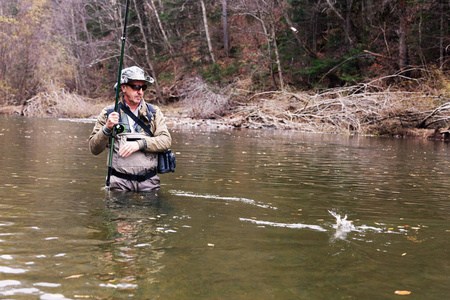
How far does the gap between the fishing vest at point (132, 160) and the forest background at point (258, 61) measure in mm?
16334

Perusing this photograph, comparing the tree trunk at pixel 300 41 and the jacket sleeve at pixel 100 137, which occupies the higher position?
the tree trunk at pixel 300 41

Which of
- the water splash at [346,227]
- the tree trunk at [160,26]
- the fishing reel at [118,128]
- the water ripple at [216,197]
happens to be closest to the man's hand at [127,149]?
the fishing reel at [118,128]

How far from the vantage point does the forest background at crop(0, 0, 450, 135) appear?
2430 centimetres

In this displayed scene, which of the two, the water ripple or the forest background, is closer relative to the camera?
the water ripple

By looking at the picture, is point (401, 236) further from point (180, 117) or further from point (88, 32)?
point (88, 32)

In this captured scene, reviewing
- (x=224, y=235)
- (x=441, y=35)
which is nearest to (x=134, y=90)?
(x=224, y=235)

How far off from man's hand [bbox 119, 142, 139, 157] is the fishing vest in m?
0.25

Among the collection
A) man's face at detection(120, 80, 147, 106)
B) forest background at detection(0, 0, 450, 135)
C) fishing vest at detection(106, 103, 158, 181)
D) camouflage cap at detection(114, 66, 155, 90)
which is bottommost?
fishing vest at detection(106, 103, 158, 181)

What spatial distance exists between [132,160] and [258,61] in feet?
94.2

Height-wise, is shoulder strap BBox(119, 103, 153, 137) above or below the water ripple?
above

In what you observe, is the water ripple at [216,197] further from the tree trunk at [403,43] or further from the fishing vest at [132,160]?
the tree trunk at [403,43]

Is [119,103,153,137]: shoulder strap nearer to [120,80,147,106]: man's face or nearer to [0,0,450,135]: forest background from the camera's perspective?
[120,80,147,106]: man's face

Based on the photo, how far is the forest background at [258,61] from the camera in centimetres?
2430

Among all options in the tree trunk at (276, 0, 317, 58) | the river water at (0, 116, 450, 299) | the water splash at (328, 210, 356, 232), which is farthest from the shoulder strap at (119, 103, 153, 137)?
the tree trunk at (276, 0, 317, 58)
